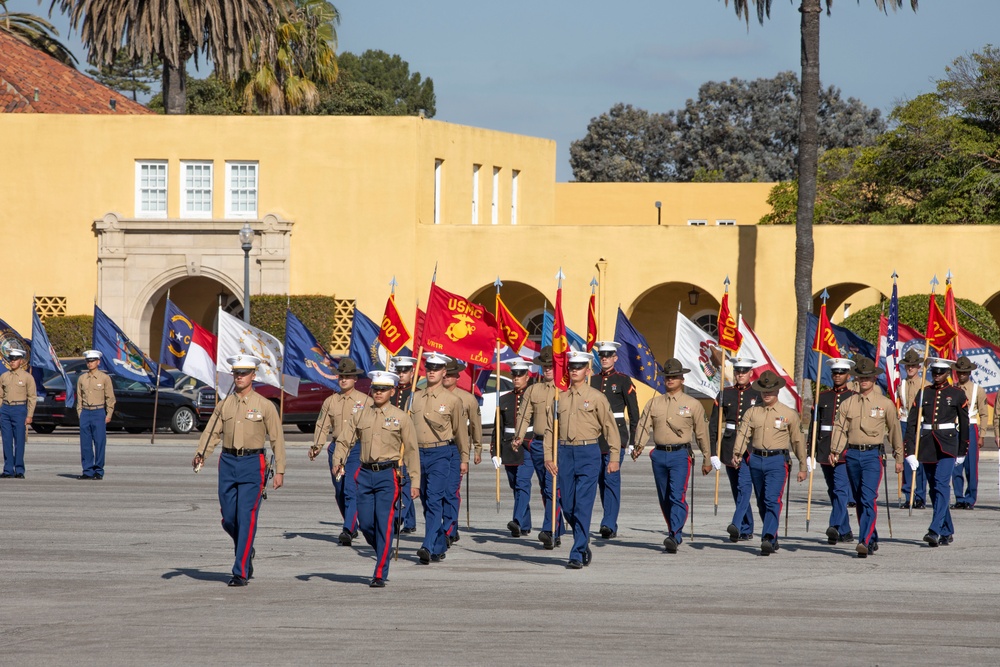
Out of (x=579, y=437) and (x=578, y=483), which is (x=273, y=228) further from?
(x=578, y=483)

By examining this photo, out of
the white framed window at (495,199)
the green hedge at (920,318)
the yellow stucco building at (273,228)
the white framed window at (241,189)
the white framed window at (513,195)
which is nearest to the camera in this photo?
the green hedge at (920,318)

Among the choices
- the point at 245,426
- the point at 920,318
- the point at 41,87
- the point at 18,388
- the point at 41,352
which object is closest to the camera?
the point at 245,426

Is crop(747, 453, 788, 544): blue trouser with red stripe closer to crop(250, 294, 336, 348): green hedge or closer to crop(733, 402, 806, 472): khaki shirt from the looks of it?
crop(733, 402, 806, 472): khaki shirt

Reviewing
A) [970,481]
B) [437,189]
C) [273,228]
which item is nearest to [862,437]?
[970,481]

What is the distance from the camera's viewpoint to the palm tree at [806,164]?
108 feet

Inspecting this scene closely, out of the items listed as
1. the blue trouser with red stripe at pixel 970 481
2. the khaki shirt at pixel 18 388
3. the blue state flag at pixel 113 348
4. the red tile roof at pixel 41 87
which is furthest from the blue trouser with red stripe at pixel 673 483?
the red tile roof at pixel 41 87

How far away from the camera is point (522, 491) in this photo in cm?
1590

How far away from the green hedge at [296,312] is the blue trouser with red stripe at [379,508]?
24810mm

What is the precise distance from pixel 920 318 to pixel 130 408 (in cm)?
1721

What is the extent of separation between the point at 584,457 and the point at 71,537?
17.0 ft

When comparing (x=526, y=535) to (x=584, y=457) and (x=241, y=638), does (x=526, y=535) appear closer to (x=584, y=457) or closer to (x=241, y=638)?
(x=584, y=457)

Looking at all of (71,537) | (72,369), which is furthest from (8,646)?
(72,369)

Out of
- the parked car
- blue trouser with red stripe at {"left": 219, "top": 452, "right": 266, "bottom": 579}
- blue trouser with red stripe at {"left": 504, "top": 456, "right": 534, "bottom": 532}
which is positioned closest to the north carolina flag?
blue trouser with red stripe at {"left": 504, "top": 456, "right": 534, "bottom": 532}

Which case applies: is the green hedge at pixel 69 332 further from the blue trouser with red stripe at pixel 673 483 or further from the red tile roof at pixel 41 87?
the blue trouser with red stripe at pixel 673 483
